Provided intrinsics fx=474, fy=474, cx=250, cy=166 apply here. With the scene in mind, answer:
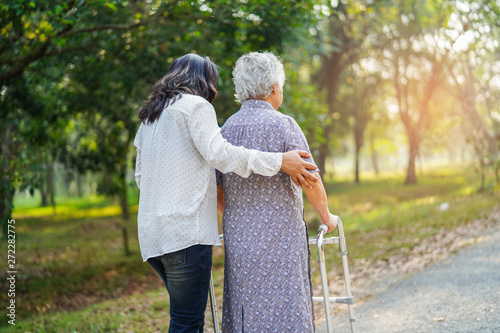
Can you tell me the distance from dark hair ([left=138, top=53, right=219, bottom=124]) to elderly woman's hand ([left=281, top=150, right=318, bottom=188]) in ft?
1.86

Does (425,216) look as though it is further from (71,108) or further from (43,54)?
(43,54)

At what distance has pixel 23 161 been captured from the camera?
6.22m

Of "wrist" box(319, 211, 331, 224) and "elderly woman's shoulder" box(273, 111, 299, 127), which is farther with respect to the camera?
"wrist" box(319, 211, 331, 224)

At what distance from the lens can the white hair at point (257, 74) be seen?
2514 millimetres

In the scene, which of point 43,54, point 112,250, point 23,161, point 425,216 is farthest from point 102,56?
point 425,216

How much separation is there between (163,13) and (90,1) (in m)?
1.11

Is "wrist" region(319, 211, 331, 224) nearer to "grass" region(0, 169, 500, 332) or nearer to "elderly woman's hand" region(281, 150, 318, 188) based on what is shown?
"elderly woman's hand" region(281, 150, 318, 188)

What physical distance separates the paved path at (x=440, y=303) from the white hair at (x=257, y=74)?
8.01ft

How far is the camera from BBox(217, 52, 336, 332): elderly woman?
2.44 meters

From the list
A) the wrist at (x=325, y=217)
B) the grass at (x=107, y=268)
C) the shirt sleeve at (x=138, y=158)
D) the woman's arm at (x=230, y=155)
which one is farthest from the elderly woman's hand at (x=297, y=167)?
the grass at (x=107, y=268)

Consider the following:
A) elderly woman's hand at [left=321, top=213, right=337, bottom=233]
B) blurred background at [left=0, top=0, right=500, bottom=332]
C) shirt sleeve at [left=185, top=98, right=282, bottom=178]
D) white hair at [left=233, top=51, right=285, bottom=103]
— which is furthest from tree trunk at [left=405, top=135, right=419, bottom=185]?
shirt sleeve at [left=185, top=98, right=282, bottom=178]

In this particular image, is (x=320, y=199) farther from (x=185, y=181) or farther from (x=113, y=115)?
(x=113, y=115)

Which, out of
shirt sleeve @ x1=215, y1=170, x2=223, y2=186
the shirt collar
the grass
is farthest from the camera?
the grass

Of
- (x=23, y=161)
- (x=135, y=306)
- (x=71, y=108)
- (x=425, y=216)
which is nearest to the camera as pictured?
(x=135, y=306)
